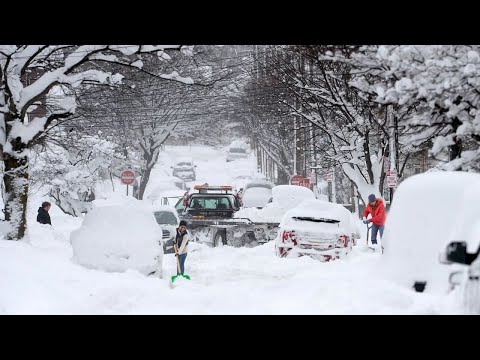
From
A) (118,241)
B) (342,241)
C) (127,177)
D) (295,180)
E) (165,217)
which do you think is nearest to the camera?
(118,241)

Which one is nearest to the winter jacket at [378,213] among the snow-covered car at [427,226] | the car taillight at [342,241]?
the car taillight at [342,241]

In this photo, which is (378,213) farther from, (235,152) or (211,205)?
(235,152)

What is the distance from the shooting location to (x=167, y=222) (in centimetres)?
1869

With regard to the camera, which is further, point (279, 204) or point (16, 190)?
point (279, 204)

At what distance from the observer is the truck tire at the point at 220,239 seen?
57.8 ft

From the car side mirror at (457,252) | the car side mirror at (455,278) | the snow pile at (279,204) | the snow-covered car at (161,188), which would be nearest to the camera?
the car side mirror at (457,252)

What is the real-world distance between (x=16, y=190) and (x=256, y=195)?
19.0 meters

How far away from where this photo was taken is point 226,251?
17031 millimetres

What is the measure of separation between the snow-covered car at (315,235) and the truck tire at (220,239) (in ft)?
10.4

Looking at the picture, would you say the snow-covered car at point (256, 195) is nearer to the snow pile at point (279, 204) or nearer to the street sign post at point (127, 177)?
the snow pile at point (279, 204)

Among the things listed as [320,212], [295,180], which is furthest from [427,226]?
[295,180]

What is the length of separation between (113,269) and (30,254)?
64.5 inches

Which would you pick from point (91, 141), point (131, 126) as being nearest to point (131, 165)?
point (131, 126)
